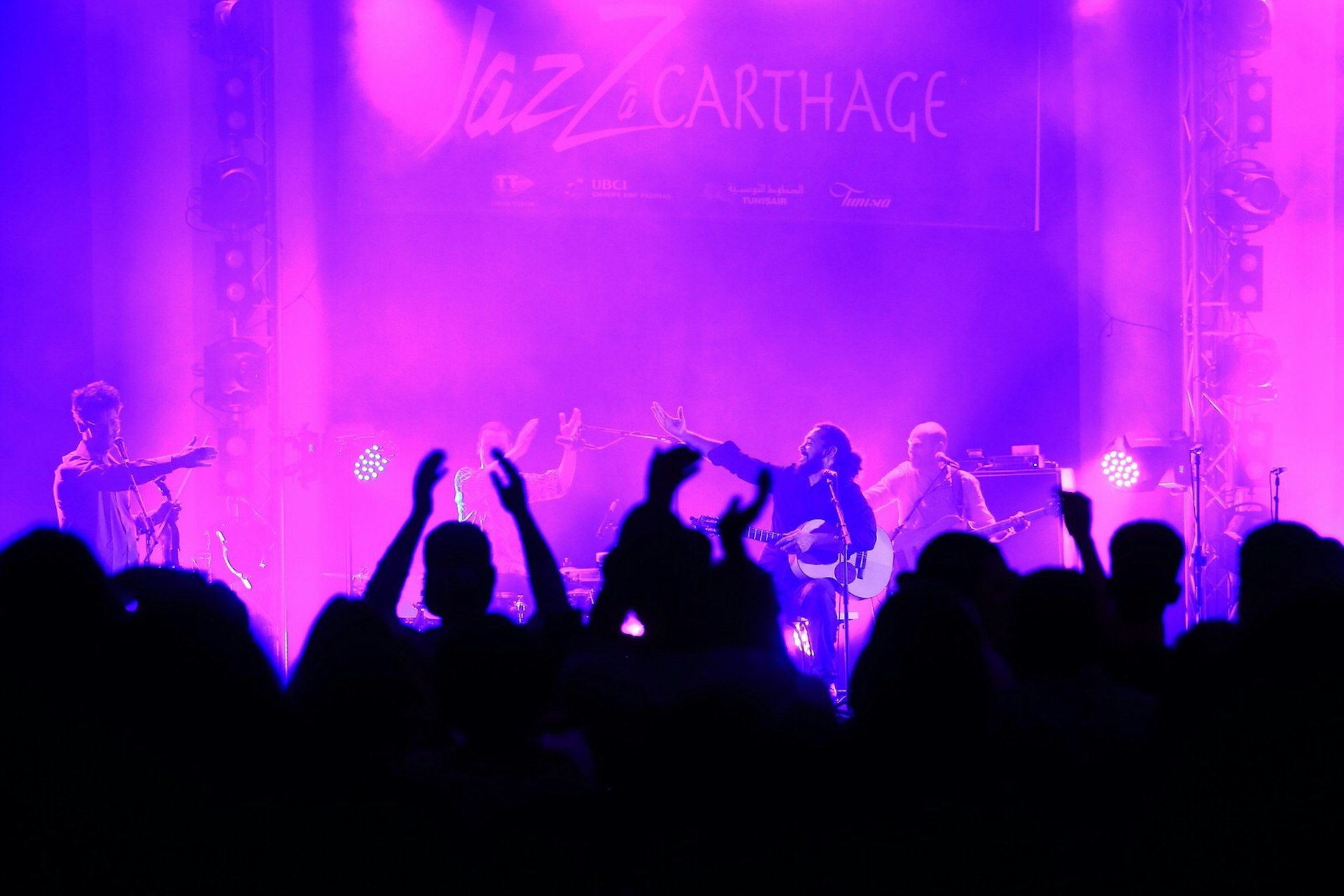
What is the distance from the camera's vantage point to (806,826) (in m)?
1.74

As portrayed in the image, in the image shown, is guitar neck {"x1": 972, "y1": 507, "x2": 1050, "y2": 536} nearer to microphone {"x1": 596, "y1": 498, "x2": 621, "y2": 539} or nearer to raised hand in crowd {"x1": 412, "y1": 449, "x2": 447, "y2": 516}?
microphone {"x1": 596, "y1": 498, "x2": 621, "y2": 539}

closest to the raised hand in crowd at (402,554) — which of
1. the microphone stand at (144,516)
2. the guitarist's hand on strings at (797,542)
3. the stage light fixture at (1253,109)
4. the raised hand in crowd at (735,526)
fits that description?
the raised hand in crowd at (735,526)

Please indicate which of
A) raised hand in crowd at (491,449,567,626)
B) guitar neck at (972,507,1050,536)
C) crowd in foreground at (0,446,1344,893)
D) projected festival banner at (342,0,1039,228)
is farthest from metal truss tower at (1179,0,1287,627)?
raised hand in crowd at (491,449,567,626)

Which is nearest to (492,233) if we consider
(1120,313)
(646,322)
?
(646,322)

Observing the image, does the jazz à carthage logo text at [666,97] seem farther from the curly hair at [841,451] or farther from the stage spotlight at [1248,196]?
the curly hair at [841,451]

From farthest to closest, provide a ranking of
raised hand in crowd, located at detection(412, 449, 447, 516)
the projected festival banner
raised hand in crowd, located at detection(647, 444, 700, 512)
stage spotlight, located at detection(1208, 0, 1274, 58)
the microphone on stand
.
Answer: the microphone on stand < the projected festival banner < stage spotlight, located at detection(1208, 0, 1274, 58) < raised hand in crowd, located at detection(412, 449, 447, 516) < raised hand in crowd, located at detection(647, 444, 700, 512)

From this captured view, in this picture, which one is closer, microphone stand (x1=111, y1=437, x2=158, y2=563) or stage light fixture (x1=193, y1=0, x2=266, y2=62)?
microphone stand (x1=111, y1=437, x2=158, y2=563)

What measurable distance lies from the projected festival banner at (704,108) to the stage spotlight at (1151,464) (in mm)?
2002

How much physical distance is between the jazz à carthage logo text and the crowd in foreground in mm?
6713

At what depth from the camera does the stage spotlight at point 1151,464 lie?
8.16 m

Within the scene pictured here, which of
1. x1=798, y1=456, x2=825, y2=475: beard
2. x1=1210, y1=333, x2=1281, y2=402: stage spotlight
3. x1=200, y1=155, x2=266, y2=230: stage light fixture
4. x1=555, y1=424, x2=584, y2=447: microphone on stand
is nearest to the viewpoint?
x1=798, y1=456, x2=825, y2=475: beard

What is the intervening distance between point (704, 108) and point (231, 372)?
4037 millimetres

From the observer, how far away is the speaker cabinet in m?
8.18

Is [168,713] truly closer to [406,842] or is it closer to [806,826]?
[406,842]
